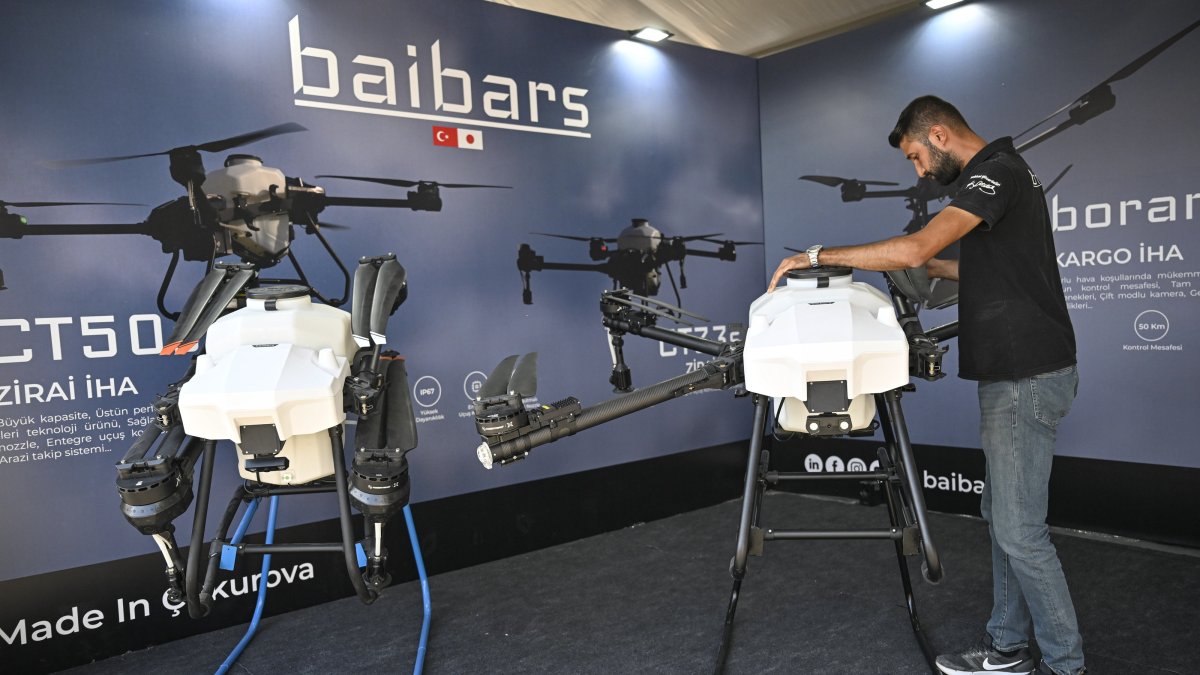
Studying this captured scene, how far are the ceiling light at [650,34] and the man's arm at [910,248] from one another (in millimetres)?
2815

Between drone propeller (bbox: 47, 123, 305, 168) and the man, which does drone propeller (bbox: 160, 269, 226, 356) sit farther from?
the man

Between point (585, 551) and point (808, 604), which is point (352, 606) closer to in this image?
point (585, 551)

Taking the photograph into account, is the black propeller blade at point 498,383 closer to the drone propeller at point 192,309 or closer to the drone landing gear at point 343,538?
the drone landing gear at point 343,538

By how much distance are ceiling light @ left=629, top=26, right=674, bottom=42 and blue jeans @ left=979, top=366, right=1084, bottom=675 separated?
10.2 feet

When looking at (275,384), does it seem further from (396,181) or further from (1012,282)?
(1012,282)

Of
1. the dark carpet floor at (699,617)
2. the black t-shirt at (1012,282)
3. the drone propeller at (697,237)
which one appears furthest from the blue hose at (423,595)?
the drone propeller at (697,237)

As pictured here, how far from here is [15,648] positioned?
298cm

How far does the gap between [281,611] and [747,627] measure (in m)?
2.11

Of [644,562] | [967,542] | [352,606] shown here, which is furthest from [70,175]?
[967,542]

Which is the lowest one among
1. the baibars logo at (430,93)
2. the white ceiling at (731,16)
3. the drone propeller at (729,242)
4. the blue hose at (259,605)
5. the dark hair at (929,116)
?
the blue hose at (259,605)

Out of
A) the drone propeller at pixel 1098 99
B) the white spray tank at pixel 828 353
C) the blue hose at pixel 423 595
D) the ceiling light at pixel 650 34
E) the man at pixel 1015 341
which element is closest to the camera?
the white spray tank at pixel 828 353

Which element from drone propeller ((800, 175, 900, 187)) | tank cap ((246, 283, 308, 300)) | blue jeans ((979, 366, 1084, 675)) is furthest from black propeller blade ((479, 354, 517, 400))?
drone propeller ((800, 175, 900, 187))

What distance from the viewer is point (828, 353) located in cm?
204

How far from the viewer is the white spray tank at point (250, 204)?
11.0ft
